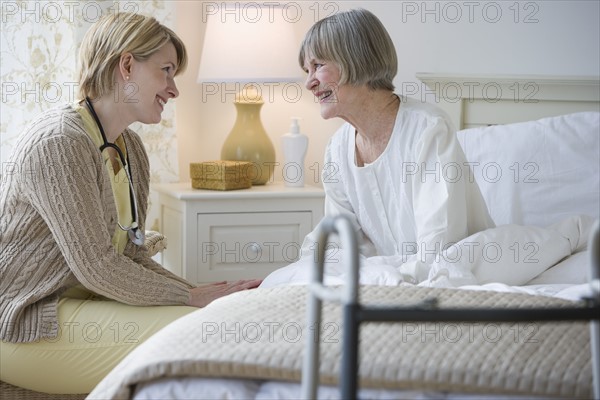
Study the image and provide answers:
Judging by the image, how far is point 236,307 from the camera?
1.66m

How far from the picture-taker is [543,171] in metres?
2.78

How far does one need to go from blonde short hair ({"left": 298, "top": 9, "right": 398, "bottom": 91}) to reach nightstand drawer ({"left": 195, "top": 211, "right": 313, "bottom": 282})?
941mm

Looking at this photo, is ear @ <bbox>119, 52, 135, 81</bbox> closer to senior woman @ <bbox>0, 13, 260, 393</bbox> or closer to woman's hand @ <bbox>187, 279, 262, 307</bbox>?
senior woman @ <bbox>0, 13, 260, 393</bbox>

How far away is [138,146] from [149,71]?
0.23 m

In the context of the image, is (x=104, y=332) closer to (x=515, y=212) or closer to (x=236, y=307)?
(x=236, y=307)

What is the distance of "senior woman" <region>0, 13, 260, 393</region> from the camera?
2.04 m

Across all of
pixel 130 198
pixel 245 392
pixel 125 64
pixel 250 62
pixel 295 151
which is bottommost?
pixel 245 392

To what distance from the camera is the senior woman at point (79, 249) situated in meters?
2.04

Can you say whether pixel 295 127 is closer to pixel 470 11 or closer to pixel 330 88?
A: pixel 470 11

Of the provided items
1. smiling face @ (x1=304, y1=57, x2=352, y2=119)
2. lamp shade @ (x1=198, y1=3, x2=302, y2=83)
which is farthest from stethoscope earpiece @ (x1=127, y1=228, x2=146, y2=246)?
lamp shade @ (x1=198, y1=3, x2=302, y2=83)

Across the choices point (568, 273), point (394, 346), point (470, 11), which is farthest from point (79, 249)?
point (470, 11)

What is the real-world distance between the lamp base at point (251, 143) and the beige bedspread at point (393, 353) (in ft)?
5.66

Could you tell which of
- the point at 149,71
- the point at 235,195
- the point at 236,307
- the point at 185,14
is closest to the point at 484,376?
the point at 236,307

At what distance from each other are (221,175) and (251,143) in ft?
0.72
